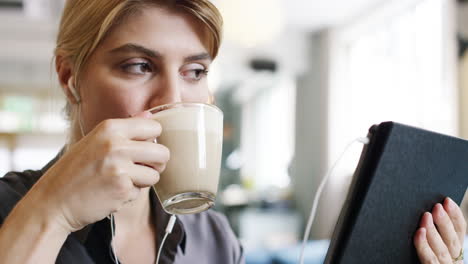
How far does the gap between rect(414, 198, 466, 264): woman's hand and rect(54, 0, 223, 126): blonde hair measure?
610mm

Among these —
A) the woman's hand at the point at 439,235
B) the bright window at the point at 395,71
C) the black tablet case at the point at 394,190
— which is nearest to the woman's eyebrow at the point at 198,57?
the black tablet case at the point at 394,190

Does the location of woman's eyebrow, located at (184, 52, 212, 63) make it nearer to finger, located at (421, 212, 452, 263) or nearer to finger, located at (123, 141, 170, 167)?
finger, located at (123, 141, 170, 167)

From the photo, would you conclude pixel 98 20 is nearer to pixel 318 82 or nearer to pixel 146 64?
pixel 146 64

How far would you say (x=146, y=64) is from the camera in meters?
0.90

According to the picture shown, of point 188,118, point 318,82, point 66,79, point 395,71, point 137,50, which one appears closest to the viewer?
point 188,118

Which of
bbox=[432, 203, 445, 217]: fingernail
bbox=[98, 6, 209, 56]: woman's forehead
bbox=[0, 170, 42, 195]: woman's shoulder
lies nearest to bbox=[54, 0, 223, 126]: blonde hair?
bbox=[98, 6, 209, 56]: woman's forehead

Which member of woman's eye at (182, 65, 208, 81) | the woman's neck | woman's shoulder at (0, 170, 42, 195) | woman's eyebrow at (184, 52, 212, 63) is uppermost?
woman's eyebrow at (184, 52, 212, 63)

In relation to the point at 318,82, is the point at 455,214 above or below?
below

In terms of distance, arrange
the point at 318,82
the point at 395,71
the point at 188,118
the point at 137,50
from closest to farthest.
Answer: the point at 188,118
the point at 137,50
the point at 395,71
the point at 318,82

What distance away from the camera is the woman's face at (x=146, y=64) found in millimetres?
883

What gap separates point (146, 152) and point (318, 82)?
5.59 meters

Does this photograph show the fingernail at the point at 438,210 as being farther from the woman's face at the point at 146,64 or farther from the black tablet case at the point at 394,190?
the woman's face at the point at 146,64

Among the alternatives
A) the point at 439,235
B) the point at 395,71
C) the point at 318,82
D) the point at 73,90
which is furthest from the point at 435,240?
the point at 318,82

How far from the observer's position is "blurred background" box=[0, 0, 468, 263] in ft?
13.6
